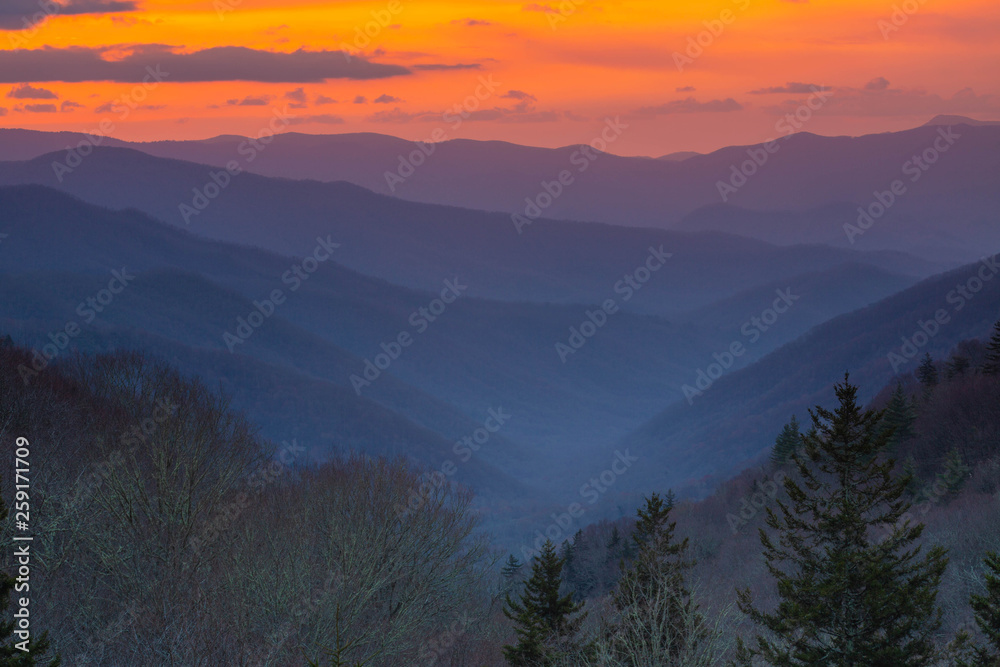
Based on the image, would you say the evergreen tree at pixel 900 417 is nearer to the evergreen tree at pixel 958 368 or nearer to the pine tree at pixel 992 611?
the evergreen tree at pixel 958 368

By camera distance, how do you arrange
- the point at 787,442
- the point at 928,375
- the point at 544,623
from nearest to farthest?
the point at 544,623
the point at 787,442
the point at 928,375

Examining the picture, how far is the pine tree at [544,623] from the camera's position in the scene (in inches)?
792

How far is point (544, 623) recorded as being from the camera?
20.5 metres

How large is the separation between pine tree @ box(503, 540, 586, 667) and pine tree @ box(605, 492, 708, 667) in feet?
4.42

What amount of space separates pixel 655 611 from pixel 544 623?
398 cm

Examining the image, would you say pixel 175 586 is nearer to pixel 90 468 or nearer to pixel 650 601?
pixel 90 468

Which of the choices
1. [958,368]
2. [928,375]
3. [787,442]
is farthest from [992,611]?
[928,375]

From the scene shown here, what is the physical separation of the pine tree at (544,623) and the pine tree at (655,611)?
4.42 feet

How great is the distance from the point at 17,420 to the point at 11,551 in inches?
447

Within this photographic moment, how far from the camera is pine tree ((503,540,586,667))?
2011 centimetres

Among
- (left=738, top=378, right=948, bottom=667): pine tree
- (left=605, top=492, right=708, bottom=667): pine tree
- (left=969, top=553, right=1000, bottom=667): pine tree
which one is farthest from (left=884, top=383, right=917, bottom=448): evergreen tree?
(left=738, top=378, right=948, bottom=667): pine tree

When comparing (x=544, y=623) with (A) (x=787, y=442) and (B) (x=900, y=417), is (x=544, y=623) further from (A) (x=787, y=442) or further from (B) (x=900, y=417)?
(A) (x=787, y=442)

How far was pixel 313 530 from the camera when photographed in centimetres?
2991

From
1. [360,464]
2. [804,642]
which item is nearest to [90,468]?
[360,464]
